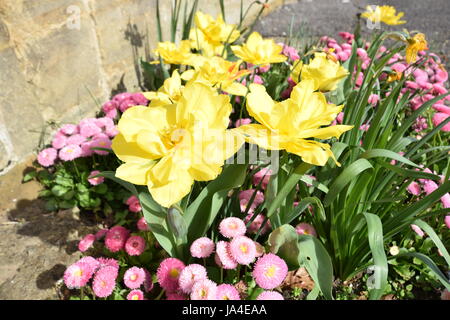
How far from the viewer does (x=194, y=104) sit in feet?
2.53

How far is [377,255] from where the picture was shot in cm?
93

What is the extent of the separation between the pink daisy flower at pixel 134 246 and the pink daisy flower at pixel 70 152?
22.7 inches

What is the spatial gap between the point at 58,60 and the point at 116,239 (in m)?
1.01

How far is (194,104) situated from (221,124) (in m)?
0.07

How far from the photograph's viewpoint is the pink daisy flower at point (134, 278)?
3.77 feet

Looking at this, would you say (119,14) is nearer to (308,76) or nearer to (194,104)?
(308,76)

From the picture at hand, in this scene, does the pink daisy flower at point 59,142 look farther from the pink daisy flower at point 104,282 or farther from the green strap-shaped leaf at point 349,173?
the green strap-shaped leaf at point 349,173

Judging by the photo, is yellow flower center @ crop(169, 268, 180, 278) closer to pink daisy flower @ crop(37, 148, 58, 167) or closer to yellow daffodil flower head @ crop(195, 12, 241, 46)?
pink daisy flower @ crop(37, 148, 58, 167)

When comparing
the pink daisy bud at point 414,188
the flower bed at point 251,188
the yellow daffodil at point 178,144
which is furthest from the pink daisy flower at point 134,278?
the pink daisy bud at point 414,188

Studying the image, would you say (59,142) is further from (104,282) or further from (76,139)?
(104,282)

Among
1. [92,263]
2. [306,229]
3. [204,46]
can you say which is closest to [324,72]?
[306,229]

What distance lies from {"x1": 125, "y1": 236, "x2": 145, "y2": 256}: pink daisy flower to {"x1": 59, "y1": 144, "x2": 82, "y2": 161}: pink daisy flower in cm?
58
